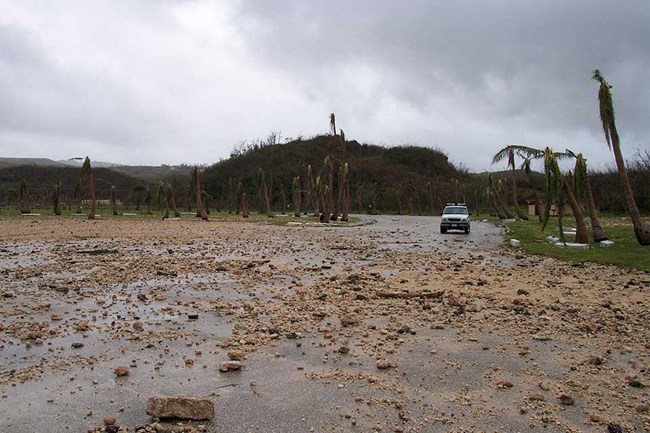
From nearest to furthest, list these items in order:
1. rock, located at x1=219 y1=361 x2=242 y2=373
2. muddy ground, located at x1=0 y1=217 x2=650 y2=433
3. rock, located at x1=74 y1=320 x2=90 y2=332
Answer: muddy ground, located at x1=0 y1=217 x2=650 y2=433
rock, located at x1=219 y1=361 x2=242 y2=373
rock, located at x1=74 y1=320 x2=90 y2=332

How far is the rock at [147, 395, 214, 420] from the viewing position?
4.89m

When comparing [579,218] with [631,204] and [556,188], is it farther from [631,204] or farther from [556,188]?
[631,204]

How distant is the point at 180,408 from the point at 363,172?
371 feet

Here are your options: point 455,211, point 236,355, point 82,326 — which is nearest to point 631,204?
point 455,211

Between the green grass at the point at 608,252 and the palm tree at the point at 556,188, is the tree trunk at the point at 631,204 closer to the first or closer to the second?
the green grass at the point at 608,252

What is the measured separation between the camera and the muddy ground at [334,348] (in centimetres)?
505

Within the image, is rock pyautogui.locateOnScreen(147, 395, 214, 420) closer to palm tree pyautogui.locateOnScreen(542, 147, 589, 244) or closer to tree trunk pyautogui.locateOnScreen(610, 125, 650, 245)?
palm tree pyautogui.locateOnScreen(542, 147, 589, 244)

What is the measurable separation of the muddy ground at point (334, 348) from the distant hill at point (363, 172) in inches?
2868

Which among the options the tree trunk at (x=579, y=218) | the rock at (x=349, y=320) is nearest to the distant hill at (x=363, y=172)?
the tree trunk at (x=579, y=218)

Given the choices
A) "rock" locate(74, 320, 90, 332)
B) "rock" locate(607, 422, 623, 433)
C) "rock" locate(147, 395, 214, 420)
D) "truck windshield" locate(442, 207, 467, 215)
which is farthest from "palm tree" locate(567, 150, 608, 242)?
"rock" locate(147, 395, 214, 420)

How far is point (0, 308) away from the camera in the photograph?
918 cm

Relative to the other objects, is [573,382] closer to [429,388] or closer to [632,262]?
[429,388]

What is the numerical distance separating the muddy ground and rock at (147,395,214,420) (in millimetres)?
97

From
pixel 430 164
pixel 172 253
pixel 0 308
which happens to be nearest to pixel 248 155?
pixel 430 164
